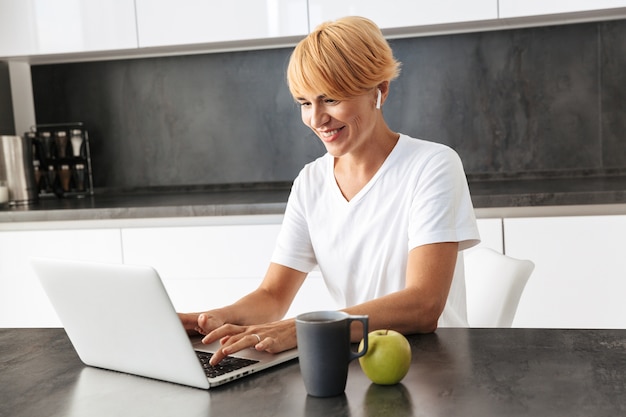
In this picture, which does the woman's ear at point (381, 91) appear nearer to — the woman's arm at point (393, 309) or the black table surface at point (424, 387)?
the woman's arm at point (393, 309)

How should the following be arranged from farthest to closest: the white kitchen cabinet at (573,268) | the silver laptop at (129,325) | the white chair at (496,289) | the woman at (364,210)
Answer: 1. the white kitchen cabinet at (573,268)
2. the white chair at (496,289)
3. the woman at (364,210)
4. the silver laptop at (129,325)

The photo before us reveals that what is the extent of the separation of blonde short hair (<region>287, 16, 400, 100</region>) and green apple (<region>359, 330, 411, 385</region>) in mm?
680

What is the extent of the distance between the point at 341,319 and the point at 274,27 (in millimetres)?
2113

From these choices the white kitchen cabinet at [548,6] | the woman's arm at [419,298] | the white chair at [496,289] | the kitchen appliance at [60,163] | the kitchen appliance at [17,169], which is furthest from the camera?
the kitchen appliance at [60,163]

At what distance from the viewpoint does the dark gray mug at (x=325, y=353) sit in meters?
1.07

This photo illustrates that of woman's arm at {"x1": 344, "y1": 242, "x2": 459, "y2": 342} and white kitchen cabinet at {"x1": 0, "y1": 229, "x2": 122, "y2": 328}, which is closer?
woman's arm at {"x1": 344, "y1": 242, "x2": 459, "y2": 342}

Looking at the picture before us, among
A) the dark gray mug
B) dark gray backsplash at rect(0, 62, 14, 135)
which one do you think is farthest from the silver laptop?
dark gray backsplash at rect(0, 62, 14, 135)

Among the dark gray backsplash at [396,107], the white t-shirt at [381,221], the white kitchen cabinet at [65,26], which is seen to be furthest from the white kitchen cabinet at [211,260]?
the white t-shirt at [381,221]

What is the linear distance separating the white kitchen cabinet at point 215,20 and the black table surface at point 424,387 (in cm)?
191

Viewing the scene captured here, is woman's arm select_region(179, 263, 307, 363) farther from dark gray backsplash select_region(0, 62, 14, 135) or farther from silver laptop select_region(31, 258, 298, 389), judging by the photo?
dark gray backsplash select_region(0, 62, 14, 135)

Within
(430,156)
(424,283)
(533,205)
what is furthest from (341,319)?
(533,205)

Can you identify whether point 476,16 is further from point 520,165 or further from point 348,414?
A: point 348,414

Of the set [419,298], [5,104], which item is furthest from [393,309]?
[5,104]

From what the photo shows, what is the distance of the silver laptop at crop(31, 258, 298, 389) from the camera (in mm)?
1146
